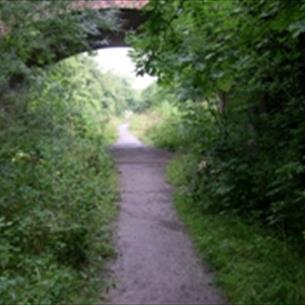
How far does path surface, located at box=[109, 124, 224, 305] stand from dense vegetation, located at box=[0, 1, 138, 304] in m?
0.26

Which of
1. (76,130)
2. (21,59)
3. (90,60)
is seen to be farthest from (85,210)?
(90,60)

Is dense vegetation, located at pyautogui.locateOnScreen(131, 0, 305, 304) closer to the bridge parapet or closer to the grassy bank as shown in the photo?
the grassy bank

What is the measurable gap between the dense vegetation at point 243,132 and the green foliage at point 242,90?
0.05 feet

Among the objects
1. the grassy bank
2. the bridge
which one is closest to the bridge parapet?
the bridge

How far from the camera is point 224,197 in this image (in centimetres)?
802

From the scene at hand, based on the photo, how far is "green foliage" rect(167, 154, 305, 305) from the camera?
5031 millimetres

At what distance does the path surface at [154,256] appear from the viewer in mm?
5312

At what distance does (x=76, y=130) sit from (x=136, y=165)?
185cm

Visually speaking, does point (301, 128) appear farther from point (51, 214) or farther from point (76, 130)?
point (76, 130)

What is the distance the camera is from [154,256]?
648 cm

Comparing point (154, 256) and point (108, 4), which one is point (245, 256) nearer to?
point (154, 256)

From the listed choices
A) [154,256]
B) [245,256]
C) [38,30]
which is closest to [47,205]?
[154,256]

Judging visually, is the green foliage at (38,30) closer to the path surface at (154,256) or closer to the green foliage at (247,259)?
the path surface at (154,256)

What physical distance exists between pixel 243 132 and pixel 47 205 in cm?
305
